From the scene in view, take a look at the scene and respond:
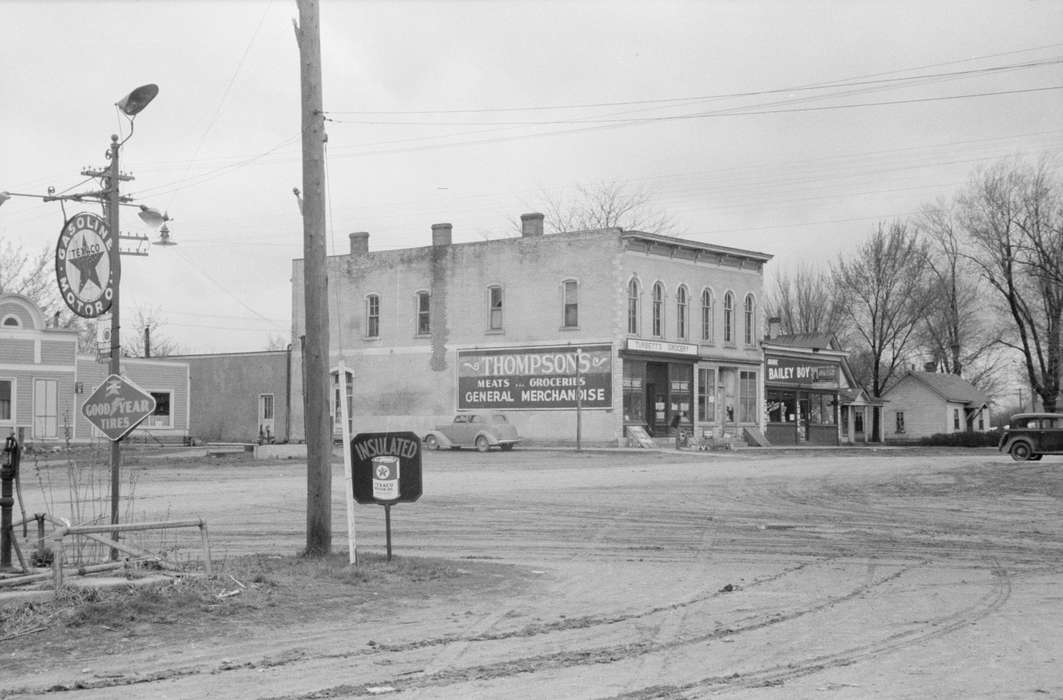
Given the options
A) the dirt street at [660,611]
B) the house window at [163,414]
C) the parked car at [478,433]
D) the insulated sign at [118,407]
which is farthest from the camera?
the house window at [163,414]

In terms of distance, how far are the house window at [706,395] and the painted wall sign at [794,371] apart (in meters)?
4.94

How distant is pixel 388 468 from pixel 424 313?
43.3 meters

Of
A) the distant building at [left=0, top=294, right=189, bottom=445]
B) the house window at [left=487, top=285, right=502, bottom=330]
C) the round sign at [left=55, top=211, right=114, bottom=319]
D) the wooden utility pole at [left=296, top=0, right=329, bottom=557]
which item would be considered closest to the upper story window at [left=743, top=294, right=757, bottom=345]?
the house window at [left=487, top=285, right=502, bottom=330]

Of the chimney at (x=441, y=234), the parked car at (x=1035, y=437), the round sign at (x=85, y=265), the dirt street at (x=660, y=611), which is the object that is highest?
the chimney at (x=441, y=234)

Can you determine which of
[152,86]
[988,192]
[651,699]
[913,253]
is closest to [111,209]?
[152,86]

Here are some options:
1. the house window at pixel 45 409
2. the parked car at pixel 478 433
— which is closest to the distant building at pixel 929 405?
the parked car at pixel 478 433

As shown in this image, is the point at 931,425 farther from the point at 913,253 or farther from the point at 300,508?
the point at 300,508

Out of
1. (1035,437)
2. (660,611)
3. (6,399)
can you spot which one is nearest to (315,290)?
(660,611)

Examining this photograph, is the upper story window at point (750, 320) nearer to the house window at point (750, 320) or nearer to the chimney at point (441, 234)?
the house window at point (750, 320)

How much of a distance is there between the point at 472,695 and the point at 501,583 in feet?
15.0

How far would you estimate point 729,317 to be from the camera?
184ft

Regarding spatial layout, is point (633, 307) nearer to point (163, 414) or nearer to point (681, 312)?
point (681, 312)

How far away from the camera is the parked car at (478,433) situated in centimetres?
4666

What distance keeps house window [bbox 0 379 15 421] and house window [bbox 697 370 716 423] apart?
93.9ft
